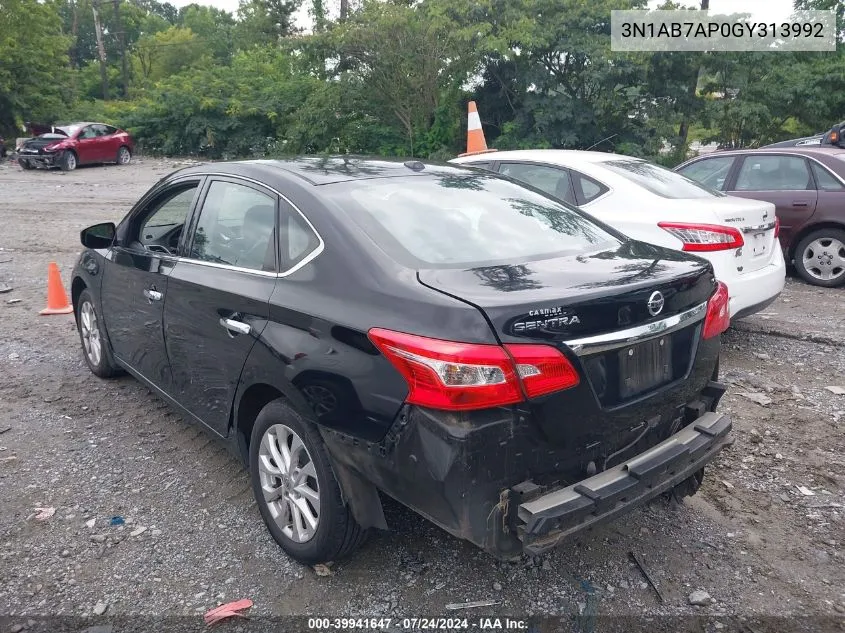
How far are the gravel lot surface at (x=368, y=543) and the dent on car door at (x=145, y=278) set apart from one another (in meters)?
0.51

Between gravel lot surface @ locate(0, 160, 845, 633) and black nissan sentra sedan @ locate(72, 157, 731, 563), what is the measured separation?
25 centimetres

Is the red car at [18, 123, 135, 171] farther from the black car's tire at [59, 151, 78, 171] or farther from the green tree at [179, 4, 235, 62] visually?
the green tree at [179, 4, 235, 62]

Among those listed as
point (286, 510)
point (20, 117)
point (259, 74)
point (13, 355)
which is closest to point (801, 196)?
point (286, 510)

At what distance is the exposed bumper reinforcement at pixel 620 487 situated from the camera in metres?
2.34

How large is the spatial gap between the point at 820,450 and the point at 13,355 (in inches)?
236

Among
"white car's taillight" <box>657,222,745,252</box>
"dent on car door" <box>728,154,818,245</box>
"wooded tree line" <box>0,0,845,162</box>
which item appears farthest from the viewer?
"wooded tree line" <box>0,0,845,162</box>

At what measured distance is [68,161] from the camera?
23094 mm

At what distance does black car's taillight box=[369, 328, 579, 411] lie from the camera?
2266 mm

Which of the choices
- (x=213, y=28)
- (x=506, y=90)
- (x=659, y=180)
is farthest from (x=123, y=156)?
(x=213, y=28)

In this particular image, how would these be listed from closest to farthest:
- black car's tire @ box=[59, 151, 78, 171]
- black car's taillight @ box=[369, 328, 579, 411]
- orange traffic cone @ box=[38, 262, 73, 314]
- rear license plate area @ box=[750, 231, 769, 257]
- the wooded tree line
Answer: black car's taillight @ box=[369, 328, 579, 411] → rear license plate area @ box=[750, 231, 769, 257] → orange traffic cone @ box=[38, 262, 73, 314] → the wooded tree line → black car's tire @ box=[59, 151, 78, 171]

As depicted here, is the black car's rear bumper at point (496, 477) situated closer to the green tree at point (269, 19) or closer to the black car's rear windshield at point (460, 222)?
the black car's rear windshield at point (460, 222)

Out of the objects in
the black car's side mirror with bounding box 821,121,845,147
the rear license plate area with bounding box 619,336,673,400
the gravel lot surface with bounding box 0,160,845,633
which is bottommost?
the gravel lot surface with bounding box 0,160,845,633

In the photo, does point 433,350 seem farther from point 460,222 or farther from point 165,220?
point 165,220

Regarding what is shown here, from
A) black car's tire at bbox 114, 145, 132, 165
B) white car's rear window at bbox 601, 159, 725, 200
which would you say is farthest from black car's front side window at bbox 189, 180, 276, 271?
black car's tire at bbox 114, 145, 132, 165
